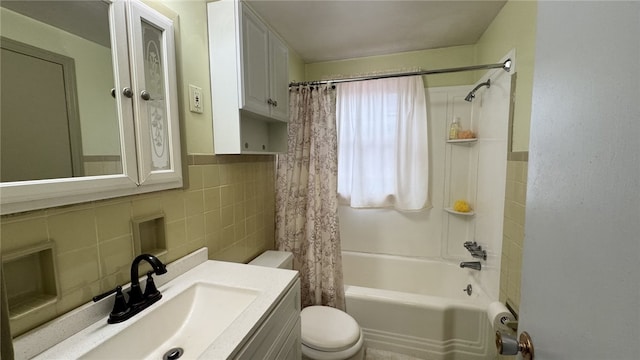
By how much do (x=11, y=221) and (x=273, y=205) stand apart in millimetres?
1430

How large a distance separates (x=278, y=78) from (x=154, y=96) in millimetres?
800

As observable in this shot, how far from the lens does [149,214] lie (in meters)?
1.02

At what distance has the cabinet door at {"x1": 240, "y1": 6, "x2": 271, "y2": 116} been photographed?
52.2 inches

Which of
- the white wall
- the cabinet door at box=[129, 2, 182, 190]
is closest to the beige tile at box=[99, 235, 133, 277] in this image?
the cabinet door at box=[129, 2, 182, 190]

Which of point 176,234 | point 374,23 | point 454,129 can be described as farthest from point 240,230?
point 454,129

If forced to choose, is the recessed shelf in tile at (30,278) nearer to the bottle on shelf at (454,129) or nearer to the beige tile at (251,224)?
the beige tile at (251,224)

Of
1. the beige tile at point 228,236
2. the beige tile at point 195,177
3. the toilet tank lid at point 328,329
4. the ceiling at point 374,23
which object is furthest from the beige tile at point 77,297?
the ceiling at point 374,23

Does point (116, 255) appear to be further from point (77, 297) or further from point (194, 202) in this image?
point (194, 202)

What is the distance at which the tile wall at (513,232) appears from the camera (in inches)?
51.5

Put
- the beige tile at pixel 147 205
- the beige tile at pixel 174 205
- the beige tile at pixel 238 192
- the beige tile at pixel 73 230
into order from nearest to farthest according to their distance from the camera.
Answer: the beige tile at pixel 73 230 < the beige tile at pixel 147 205 < the beige tile at pixel 174 205 < the beige tile at pixel 238 192

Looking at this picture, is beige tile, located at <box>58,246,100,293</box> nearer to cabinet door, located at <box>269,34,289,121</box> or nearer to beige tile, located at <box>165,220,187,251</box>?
beige tile, located at <box>165,220,187,251</box>

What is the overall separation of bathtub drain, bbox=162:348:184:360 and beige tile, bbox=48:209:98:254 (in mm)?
Result: 431

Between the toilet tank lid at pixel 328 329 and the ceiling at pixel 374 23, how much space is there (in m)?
1.98

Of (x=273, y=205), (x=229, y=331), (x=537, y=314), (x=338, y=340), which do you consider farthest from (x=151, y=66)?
(x=338, y=340)
